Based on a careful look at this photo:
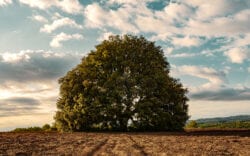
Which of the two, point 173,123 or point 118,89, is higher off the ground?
point 118,89

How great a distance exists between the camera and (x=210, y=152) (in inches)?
812

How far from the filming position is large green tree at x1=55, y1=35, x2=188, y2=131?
4866 centimetres

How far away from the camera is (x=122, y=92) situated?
158 ft

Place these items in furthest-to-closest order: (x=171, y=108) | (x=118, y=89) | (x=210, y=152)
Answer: (x=171, y=108), (x=118, y=89), (x=210, y=152)

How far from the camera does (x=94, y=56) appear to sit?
5266 cm

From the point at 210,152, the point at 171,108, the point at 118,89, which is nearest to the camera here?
the point at 210,152

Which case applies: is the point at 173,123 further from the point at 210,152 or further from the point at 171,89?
the point at 210,152

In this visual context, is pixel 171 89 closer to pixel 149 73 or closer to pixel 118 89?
pixel 149 73

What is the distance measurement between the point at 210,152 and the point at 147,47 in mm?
34048

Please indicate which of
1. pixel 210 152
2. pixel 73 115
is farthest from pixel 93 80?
pixel 210 152

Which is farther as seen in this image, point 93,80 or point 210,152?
point 93,80

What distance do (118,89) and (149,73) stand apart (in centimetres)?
554

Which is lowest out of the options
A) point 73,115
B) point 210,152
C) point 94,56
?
point 210,152

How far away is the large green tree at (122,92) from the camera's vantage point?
48.7m
